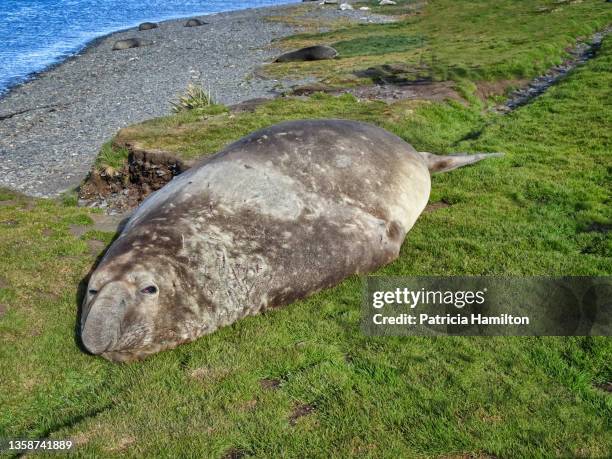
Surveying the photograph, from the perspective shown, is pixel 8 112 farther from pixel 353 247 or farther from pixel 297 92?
pixel 353 247

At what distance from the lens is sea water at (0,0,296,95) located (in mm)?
30767

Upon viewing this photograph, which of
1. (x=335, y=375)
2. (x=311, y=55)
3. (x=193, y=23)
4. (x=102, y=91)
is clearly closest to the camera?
(x=335, y=375)

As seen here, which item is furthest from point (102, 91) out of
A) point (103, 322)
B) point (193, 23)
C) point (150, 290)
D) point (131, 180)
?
point (193, 23)

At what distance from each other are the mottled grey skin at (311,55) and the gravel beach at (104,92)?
157cm

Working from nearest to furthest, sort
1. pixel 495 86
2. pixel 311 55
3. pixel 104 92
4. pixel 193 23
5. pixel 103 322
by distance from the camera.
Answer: pixel 103 322 → pixel 495 86 → pixel 104 92 → pixel 311 55 → pixel 193 23

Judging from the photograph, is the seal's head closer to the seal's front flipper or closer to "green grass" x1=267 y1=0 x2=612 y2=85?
the seal's front flipper

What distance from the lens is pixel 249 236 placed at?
5695mm

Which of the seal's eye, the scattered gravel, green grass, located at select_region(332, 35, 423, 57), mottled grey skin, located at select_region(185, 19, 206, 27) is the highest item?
the seal's eye

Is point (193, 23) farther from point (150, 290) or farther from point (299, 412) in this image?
point (299, 412)

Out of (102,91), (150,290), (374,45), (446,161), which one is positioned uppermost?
(150,290)

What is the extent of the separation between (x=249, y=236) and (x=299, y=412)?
209 cm

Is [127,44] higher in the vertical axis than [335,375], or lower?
lower

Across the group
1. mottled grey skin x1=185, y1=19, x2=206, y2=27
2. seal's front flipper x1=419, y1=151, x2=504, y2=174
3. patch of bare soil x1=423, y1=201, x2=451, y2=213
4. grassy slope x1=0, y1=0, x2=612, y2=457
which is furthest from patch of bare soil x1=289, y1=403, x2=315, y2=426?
mottled grey skin x1=185, y1=19, x2=206, y2=27

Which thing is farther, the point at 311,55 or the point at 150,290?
the point at 311,55
